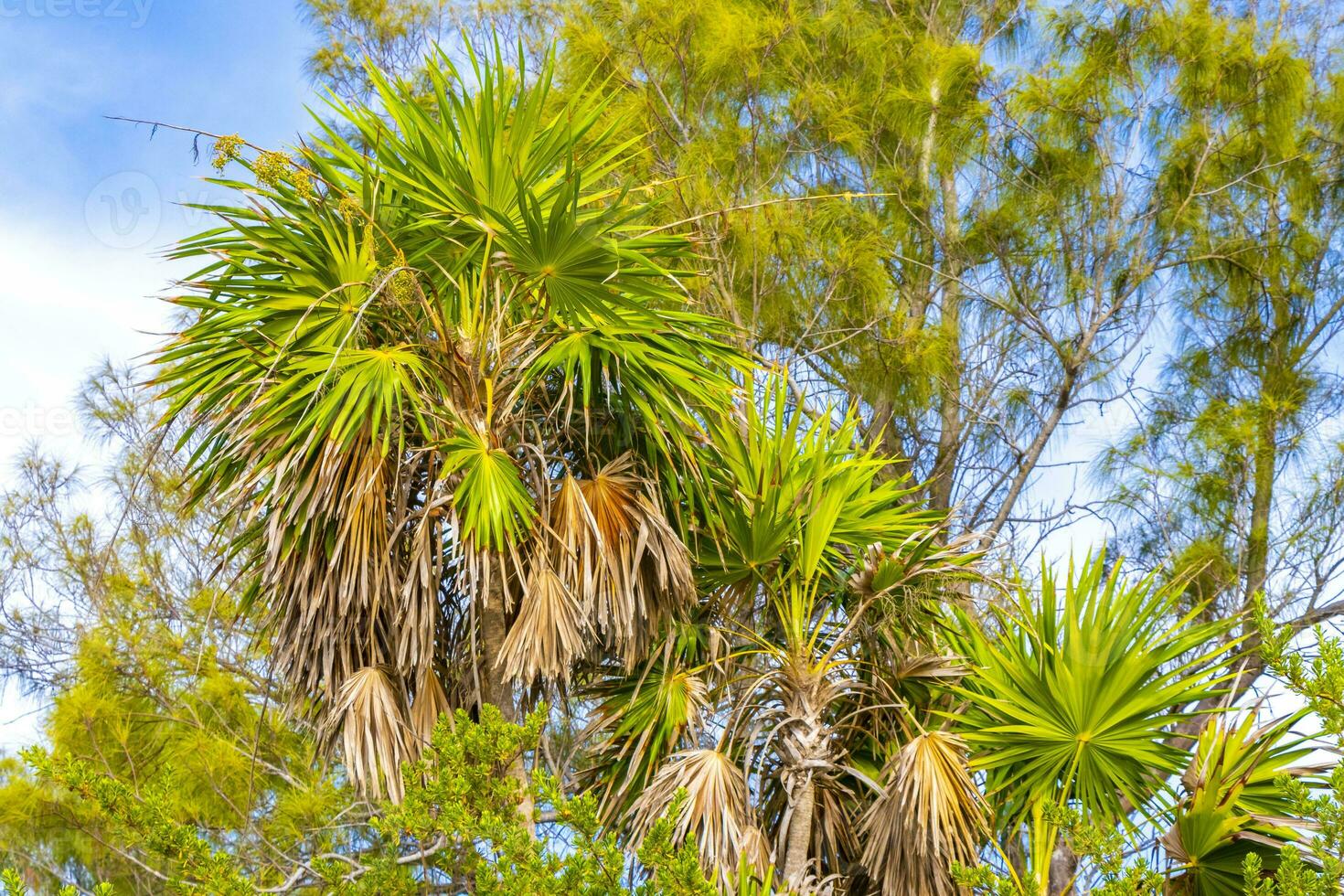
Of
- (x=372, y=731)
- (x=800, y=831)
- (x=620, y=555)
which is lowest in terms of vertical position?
(x=800, y=831)

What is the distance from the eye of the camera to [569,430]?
5.91 meters

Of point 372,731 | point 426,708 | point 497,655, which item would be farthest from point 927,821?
point 372,731

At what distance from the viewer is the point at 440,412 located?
17.9 ft

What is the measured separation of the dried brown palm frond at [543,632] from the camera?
5.12 meters

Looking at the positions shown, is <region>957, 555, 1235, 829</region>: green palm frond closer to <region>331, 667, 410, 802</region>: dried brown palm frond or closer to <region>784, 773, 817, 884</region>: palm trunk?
<region>784, 773, 817, 884</region>: palm trunk

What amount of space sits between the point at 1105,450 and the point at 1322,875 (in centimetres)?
747

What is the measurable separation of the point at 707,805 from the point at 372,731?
1460 mm

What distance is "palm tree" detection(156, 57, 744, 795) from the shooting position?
5.21 meters

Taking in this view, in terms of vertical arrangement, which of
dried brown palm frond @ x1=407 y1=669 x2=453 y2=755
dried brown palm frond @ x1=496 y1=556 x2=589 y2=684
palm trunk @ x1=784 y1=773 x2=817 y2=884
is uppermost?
dried brown palm frond @ x1=496 y1=556 x2=589 y2=684

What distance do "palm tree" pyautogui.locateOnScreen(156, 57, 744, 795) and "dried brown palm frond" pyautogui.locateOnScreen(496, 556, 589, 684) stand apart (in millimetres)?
12

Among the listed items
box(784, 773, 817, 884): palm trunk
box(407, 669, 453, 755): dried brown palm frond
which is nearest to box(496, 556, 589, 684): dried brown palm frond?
box(407, 669, 453, 755): dried brown palm frond

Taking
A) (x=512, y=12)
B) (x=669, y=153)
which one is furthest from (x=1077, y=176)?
(x=512, y=12)

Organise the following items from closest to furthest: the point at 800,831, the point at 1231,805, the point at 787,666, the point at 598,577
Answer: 1. the point at 1231,805
2. the point at 598,577
3. the point at 800,831
4. the point at 787,666

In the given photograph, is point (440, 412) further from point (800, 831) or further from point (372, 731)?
point (800, 831)
